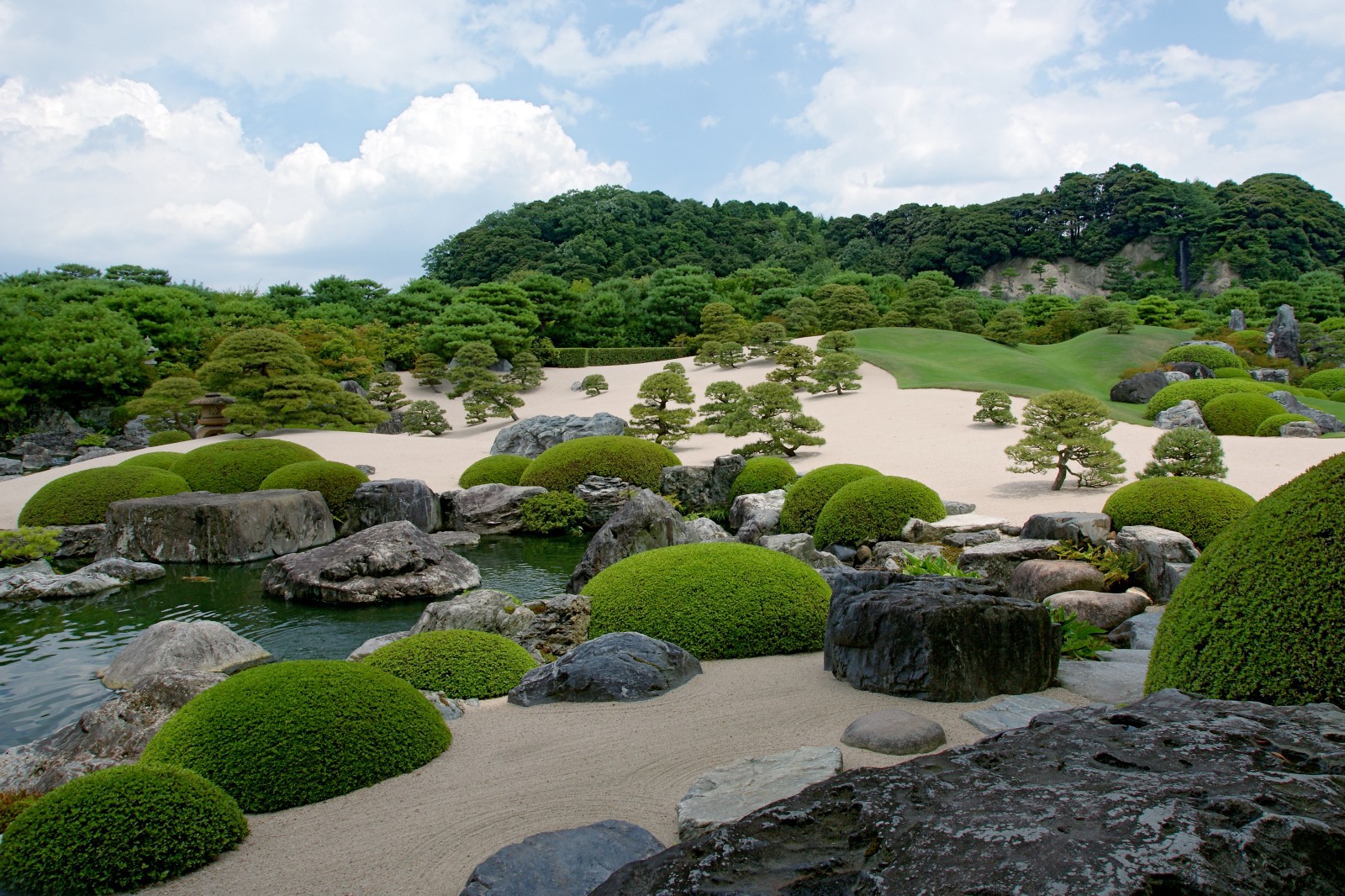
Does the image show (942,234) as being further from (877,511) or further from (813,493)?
(877,511)

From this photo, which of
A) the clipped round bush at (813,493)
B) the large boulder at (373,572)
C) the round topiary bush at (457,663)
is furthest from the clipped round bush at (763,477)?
the round topiary bush at (457,663)

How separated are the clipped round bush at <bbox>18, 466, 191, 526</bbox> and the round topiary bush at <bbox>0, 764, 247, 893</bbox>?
42.0 feet

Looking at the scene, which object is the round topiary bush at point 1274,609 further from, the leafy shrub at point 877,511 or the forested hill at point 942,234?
the forested hill at point 942,234

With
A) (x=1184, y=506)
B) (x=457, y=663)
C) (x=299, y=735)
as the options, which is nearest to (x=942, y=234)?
(x=1184, y=506)

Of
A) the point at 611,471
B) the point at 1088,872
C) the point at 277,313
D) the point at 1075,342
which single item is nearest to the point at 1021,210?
the point at 1075,342

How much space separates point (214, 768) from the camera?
144 inches

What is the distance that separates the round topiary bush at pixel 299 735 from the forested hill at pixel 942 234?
161ft

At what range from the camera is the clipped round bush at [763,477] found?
590 inches

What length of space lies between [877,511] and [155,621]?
8562mm

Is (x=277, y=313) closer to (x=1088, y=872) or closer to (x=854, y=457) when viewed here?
(x=854, y=457)

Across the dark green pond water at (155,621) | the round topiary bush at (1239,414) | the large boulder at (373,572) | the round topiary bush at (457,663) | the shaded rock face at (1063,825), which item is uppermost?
the round topiary bush at (1239,414)

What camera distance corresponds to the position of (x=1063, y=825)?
1.83 metres

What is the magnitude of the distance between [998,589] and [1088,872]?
3.80 m

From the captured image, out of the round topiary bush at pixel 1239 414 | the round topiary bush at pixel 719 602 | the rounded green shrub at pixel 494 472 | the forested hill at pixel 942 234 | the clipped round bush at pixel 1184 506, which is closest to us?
the round topiary bush at pixel 719 602
